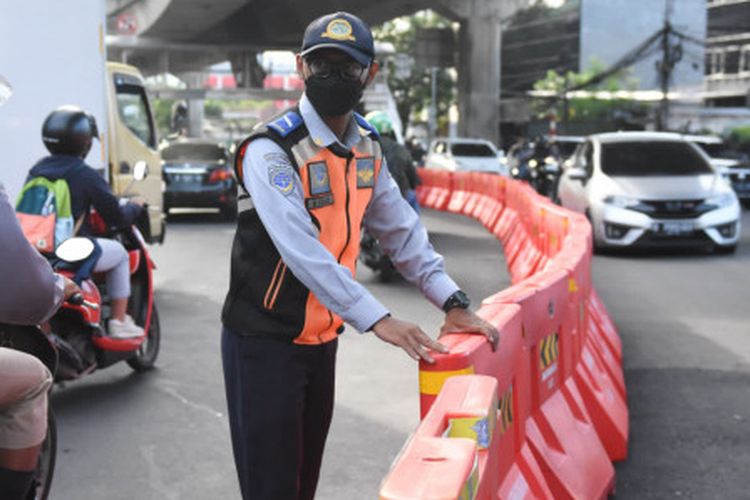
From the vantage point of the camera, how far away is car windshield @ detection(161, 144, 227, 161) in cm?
2338

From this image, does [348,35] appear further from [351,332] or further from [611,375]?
[351,332]

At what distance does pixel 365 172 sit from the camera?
341 cm

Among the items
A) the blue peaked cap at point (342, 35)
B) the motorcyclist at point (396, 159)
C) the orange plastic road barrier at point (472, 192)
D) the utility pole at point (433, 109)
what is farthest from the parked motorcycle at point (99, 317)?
the utility pole at point (433, 109)

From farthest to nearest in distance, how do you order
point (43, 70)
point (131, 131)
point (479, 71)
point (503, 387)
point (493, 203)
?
point (479, 71)
point (493, 203)
point (131, 131)
point (43, 70)
point (503, 387)

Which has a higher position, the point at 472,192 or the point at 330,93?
the point at 330,93

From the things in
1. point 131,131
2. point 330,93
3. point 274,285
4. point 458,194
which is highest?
point 330,93

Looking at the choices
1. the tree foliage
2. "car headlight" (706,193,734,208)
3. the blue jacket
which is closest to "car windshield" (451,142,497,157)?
"car headlight" (706,193,734,208)

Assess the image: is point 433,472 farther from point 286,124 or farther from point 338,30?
point 338,30

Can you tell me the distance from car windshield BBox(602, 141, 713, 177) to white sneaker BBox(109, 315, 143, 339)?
10.4m

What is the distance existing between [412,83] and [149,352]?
83135 mm

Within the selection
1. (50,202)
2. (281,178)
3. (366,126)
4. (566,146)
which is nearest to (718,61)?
(566,146)

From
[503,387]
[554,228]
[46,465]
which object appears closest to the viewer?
[503,387]

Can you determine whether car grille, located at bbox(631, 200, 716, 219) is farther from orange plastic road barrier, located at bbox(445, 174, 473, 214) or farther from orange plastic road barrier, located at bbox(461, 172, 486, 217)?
orange plastic road barrier, located at bbox(445, 174, 473, 214)

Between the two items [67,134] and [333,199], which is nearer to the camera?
[333,199]
